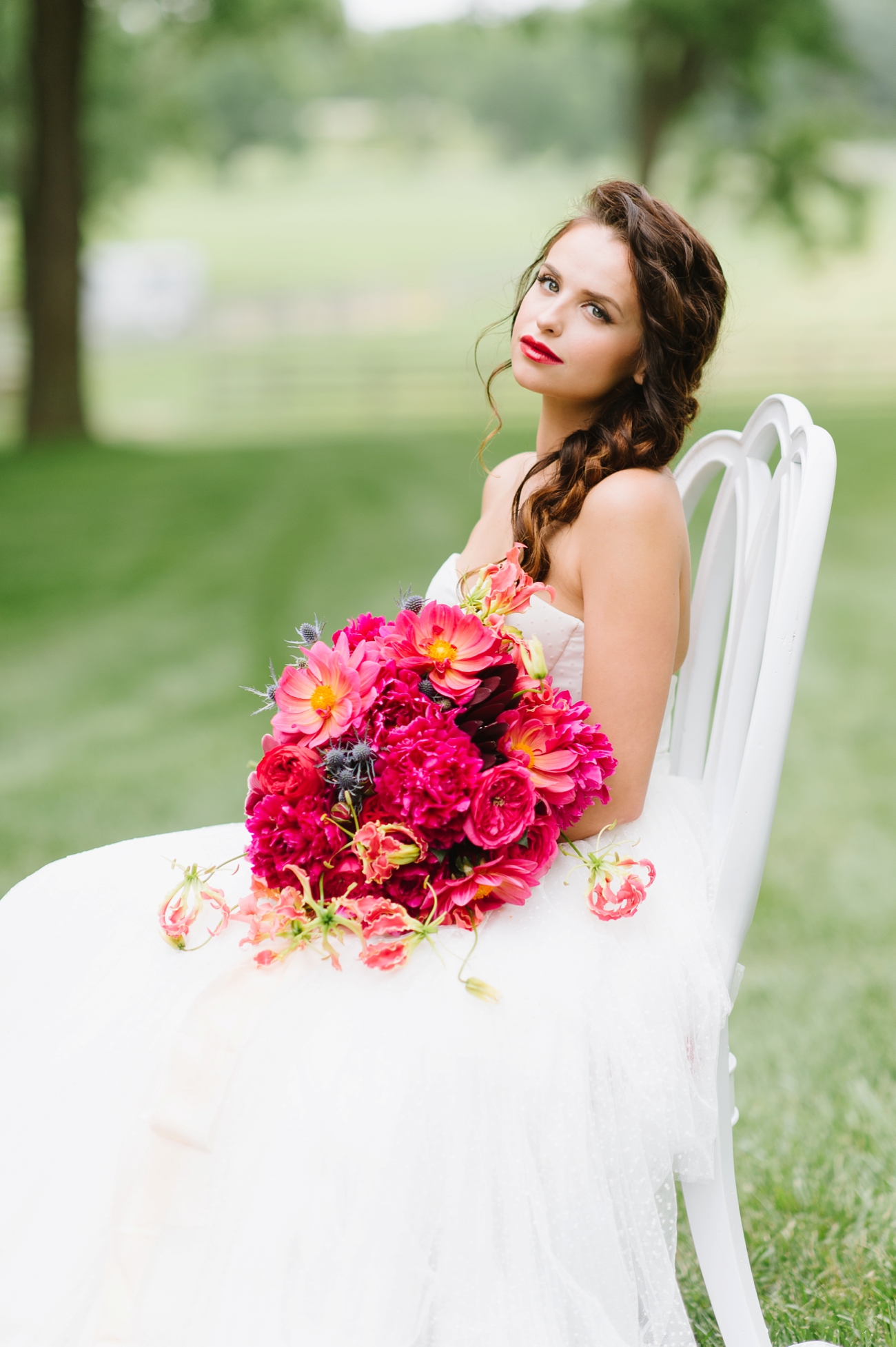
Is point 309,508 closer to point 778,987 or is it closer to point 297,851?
point 778,987

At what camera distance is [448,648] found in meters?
1.68

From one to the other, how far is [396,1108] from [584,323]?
46.8 inches

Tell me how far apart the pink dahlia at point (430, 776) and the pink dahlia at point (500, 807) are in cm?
1

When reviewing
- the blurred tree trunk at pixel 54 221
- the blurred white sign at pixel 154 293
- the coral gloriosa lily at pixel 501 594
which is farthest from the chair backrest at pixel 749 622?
the blurred white sign at pixel 154 293

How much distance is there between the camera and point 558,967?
1663mm

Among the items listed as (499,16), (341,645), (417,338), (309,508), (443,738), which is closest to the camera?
(443,738)

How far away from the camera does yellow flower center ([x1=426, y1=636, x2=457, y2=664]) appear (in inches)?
66.0

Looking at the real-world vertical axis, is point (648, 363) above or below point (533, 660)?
above

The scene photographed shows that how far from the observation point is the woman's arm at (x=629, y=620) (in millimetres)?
1835

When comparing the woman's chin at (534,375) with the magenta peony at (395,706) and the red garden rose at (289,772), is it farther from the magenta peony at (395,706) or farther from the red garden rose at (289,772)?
the red garden rose at (289,772)

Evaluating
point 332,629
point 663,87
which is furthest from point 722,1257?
point 663,87

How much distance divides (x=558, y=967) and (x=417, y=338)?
26714 millimetres

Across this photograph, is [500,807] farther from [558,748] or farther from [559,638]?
[559,638]

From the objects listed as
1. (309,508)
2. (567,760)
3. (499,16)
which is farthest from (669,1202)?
(499,16)
